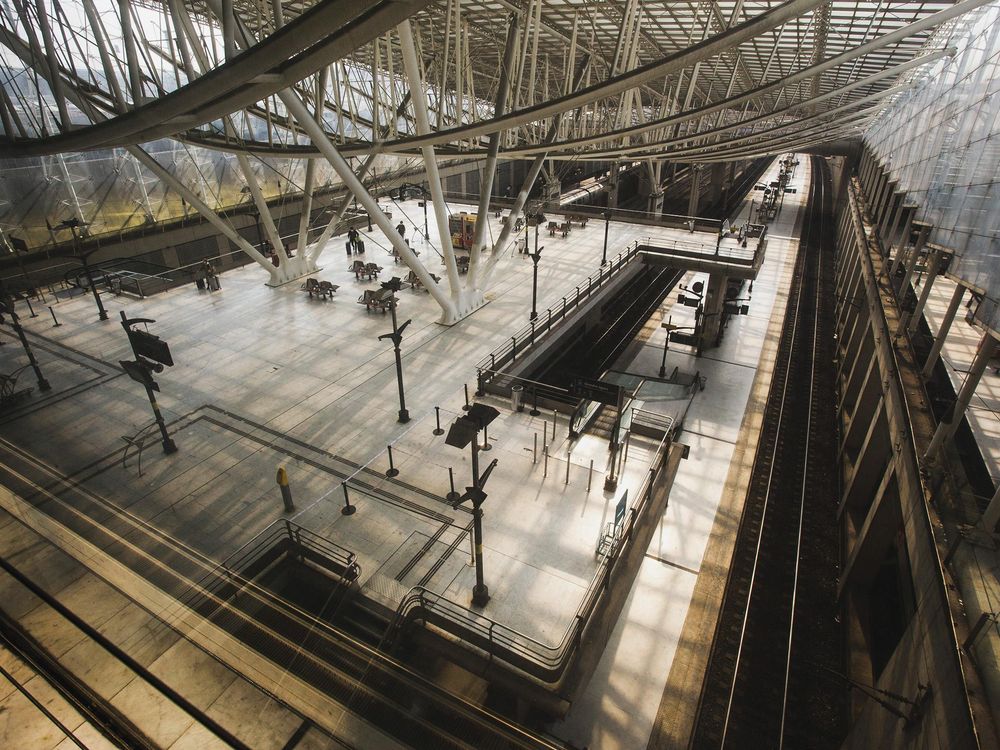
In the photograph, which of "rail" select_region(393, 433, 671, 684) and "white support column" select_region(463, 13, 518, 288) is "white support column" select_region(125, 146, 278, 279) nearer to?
"white support column" select_region(463, 13, 518, 288)

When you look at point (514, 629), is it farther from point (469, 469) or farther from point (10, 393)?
point (10, 393)

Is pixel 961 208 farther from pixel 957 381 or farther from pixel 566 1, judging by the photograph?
pixel 566 1

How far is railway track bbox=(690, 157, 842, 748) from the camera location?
9.45 m

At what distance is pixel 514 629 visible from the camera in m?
7.69

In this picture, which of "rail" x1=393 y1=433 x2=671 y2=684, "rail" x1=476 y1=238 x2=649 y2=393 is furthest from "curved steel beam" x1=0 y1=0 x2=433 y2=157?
"rail" x1=476 y1=238 x2=649 y2=393

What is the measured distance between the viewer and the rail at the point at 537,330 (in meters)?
14.7

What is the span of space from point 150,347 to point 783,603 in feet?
47.6

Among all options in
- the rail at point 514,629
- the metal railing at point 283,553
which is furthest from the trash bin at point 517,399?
the metal railing at point 283,553

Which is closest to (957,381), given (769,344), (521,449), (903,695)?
(903,695)

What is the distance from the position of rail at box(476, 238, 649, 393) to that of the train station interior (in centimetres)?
18

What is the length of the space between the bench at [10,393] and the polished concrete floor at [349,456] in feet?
0.78

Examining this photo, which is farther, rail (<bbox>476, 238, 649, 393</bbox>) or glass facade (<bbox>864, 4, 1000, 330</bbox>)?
rail (<bbox>476, 238, 649, 393</bbox>)

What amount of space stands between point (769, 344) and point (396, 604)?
21823 millimetres

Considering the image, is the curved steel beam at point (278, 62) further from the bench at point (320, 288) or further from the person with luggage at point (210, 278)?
the person with luggage at point (210, 278)
